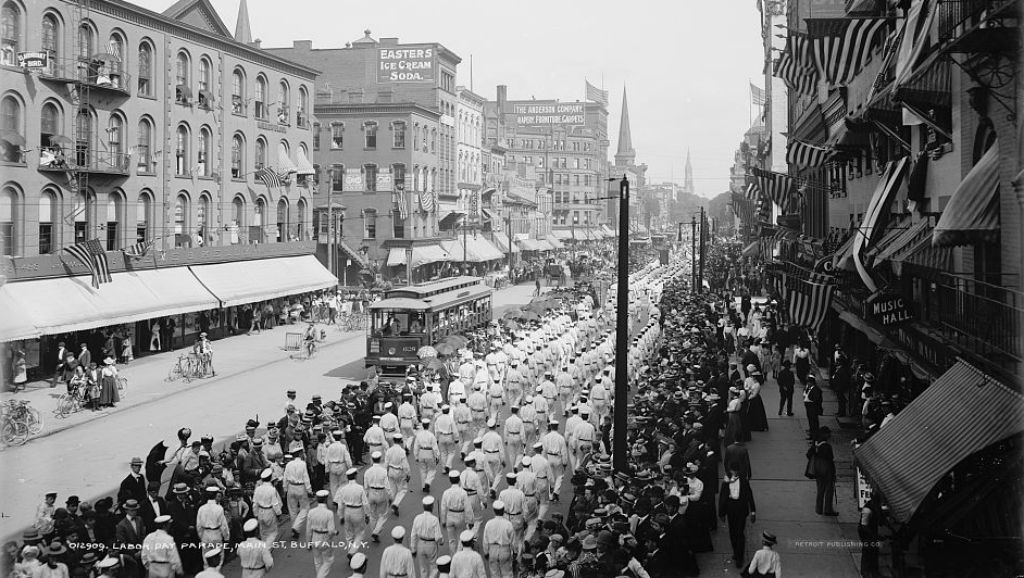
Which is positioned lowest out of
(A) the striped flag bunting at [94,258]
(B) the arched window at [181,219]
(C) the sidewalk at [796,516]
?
(C) the sidewalk at [796,516]

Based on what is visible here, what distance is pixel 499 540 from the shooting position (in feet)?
44.2

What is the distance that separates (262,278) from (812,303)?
30.1 meters

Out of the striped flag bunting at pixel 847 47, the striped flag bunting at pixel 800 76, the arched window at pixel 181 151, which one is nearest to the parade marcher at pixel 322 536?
the striped flag bunting at pixel 847 47

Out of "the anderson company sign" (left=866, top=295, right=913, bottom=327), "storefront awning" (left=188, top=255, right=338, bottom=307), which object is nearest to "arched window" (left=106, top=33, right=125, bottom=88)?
"storefront awning" (left=188, top=255, right=338, bottom=307)

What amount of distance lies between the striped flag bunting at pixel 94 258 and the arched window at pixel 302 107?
71.4 feet

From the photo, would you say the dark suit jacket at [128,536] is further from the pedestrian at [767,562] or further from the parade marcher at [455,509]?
the pedestrian at [767,562]

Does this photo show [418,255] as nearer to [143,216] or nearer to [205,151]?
[205,151]

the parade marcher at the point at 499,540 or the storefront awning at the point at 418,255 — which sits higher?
the storefront awning at the point at 418,255

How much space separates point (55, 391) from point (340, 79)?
5228 centimetres

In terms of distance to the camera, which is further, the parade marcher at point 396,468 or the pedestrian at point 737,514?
the parade marcher at point 396,468

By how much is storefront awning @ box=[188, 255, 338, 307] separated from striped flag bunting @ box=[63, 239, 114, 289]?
24.0ft

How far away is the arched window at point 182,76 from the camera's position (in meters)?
41.8

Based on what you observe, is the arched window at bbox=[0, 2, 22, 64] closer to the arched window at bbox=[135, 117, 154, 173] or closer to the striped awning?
the arched window at bbox=[135, 117, 154, 173]

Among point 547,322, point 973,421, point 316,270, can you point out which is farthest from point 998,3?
point 316,270
